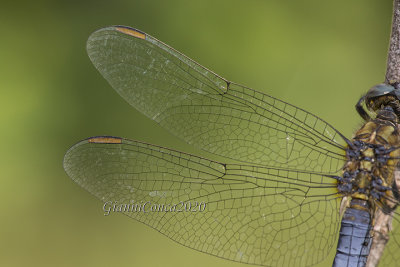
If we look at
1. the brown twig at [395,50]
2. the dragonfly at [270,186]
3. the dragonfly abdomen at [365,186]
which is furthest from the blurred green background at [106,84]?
the brown twig at [395,50]

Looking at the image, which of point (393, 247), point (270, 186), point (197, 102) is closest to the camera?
point (393, 247)

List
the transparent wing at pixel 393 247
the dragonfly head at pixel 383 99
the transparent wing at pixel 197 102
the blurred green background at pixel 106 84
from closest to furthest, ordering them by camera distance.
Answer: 1. the transparent wing at pixel 393 247
2. the dragonfly head at pixel 383 99
3. the transparent wing at pixel 197 102
4. the blurred green background at pixel 106 84

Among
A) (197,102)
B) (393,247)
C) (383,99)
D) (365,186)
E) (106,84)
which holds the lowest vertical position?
(393,247)

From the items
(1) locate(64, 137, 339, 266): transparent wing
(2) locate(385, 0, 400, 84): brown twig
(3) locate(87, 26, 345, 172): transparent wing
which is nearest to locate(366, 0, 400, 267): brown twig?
(2) locate(385, 0, 400, 84): brown twig

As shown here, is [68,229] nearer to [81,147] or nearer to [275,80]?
[81,147]

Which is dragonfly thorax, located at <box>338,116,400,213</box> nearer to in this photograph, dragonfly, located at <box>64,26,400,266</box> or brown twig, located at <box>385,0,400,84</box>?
dragonfly, located at <box>64,26,400,266</box>

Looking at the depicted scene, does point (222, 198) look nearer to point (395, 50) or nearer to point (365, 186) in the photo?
point (365, 186)

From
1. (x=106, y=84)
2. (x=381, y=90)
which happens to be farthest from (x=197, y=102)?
(x=106, y=84)

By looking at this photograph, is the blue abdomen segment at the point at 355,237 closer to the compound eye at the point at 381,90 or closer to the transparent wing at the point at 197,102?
the transparent wing at the point at 197,102
